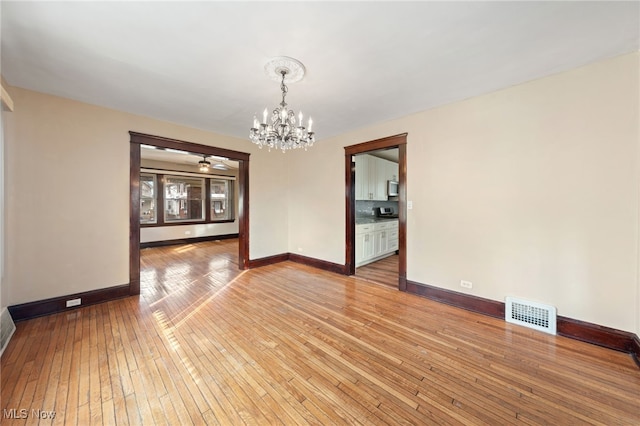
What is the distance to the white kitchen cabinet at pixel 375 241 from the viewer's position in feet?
15.0

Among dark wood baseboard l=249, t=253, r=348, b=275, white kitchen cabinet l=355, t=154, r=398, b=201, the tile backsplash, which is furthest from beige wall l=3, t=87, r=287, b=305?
the tile backsplash

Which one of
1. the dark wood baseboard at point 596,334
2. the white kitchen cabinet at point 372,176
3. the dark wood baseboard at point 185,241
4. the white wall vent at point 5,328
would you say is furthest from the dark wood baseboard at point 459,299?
the dark wood baseboard at point 185,241

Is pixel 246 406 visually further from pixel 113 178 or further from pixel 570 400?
pixel 113 178

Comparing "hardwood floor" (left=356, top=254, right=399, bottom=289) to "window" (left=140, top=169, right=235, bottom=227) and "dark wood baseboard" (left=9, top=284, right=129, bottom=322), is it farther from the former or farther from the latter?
"window" (left=140, top=169, right=235, bottom=227)

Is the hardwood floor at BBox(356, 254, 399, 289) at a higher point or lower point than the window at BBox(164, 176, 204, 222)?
lower

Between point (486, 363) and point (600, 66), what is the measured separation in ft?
9.38

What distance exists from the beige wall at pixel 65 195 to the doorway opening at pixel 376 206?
129 inches

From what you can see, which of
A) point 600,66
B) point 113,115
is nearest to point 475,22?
point 600,66

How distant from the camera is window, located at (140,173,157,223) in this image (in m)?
6.92

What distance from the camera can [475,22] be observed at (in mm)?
1613

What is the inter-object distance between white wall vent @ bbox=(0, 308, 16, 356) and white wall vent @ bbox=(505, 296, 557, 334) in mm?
4895

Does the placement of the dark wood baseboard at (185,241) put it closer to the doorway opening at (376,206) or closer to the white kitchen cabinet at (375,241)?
the doorway opening at (376,206)

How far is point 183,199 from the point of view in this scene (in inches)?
303

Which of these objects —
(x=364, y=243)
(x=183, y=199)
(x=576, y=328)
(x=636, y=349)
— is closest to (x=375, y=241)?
(x=364, y=243)
